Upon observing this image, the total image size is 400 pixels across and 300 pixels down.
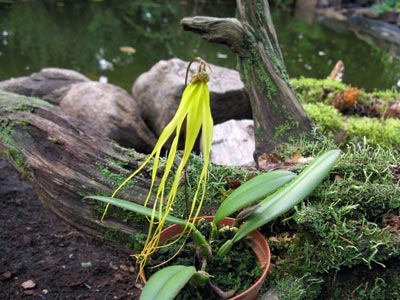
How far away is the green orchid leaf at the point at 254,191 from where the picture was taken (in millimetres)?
1323

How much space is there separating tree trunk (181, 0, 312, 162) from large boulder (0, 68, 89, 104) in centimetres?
202

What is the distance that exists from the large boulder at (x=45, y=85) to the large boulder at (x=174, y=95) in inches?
26.2

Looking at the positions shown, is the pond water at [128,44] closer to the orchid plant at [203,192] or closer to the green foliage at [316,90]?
the green foliage at [316,90]

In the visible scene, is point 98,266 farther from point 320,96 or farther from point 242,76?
point 320,96

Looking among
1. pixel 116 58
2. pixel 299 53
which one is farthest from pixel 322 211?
pixel 299 53

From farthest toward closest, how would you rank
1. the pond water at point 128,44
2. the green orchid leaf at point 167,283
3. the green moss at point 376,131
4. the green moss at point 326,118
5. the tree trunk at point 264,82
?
the pond water at point 128,44 → the green moss at point 326,118 → the green moss at point 376,131 → the tree trunk at point 264,82 → the green orchid leaf at point 167,283

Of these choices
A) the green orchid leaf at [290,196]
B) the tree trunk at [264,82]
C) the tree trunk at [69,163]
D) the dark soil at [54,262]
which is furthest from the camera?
the tree trunk at [264,82]

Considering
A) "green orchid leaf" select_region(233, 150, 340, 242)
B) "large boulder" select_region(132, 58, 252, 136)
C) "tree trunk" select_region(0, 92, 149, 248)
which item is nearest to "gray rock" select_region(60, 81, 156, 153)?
"large boulder" select_region(132, 58, 252, 136)

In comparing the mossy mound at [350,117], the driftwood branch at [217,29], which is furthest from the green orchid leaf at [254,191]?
the mossy mound at [350,117]

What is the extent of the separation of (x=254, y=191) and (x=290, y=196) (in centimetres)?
11

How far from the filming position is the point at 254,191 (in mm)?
1338

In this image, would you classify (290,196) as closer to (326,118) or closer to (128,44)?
(326,118)

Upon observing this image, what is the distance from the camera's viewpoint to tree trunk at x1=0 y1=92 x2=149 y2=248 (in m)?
1.76

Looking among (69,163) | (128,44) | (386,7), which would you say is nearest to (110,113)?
(69,163)
